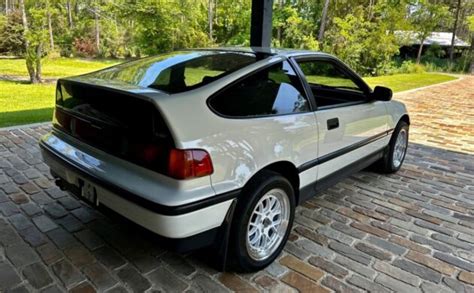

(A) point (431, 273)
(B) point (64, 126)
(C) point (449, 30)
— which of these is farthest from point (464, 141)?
(C) point (449, 30)

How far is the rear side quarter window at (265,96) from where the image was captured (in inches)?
82.0

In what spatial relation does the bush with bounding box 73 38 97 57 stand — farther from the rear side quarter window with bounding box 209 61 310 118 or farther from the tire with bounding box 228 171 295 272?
the tire with bounding box 228 171 295 272

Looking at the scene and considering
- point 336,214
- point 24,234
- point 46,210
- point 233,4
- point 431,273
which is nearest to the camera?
point 431,273

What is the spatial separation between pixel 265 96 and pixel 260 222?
0.82 meters

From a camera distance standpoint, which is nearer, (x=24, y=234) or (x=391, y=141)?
(x=24, y=234)

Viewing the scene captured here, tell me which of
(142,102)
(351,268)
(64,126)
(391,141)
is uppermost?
(142,102)

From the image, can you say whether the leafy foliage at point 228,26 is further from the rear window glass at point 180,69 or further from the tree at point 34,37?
the rear window glass at point 180,69

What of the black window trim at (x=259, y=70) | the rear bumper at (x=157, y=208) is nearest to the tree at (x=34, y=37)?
the rear bumper at (x=157, y=208)

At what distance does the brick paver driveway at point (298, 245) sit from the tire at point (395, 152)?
0.55 ft

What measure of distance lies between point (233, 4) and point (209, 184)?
26.5 m

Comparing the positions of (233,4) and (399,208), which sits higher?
(233,4)

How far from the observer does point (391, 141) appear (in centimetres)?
401

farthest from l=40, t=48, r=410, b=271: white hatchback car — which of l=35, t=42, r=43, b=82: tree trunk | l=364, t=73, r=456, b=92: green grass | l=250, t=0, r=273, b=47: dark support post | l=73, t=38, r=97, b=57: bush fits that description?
l=73, t=38, r=97, b=57: bush

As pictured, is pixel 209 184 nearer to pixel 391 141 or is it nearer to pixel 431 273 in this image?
pixel 431 273
